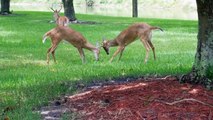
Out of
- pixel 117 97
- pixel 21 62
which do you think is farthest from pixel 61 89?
pixel 21 62

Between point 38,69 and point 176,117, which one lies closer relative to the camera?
point 176,117

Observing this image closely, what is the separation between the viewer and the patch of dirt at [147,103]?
6.10 metres

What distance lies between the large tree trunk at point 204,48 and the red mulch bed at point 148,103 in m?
0.19

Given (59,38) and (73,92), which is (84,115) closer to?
(73,92)

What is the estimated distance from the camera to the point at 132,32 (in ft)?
45.6

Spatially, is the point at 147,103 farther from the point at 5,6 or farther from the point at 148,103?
the point at 5,6

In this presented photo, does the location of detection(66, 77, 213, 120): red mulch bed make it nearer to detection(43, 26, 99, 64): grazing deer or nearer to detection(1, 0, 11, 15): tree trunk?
detection(43, 26, 99, 64): grazing deer

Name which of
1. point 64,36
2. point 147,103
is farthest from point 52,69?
point 147,103

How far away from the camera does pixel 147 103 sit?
6.48 metres

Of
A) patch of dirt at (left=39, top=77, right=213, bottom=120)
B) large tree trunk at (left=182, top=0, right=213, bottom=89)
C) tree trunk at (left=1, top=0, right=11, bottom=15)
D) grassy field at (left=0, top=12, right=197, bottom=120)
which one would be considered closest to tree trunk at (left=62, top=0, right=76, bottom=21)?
tree trunk at (left=1, top=0, right=11, bottom=15)

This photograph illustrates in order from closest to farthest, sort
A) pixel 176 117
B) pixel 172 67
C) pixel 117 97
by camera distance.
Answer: pixel 176 117
pixel 117 97
pixel 172 67

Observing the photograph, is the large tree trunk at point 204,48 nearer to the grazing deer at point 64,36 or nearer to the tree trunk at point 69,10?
the grazing deer at point 64,36

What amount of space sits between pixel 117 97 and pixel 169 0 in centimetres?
7121

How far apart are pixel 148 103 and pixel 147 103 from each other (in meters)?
0.01
